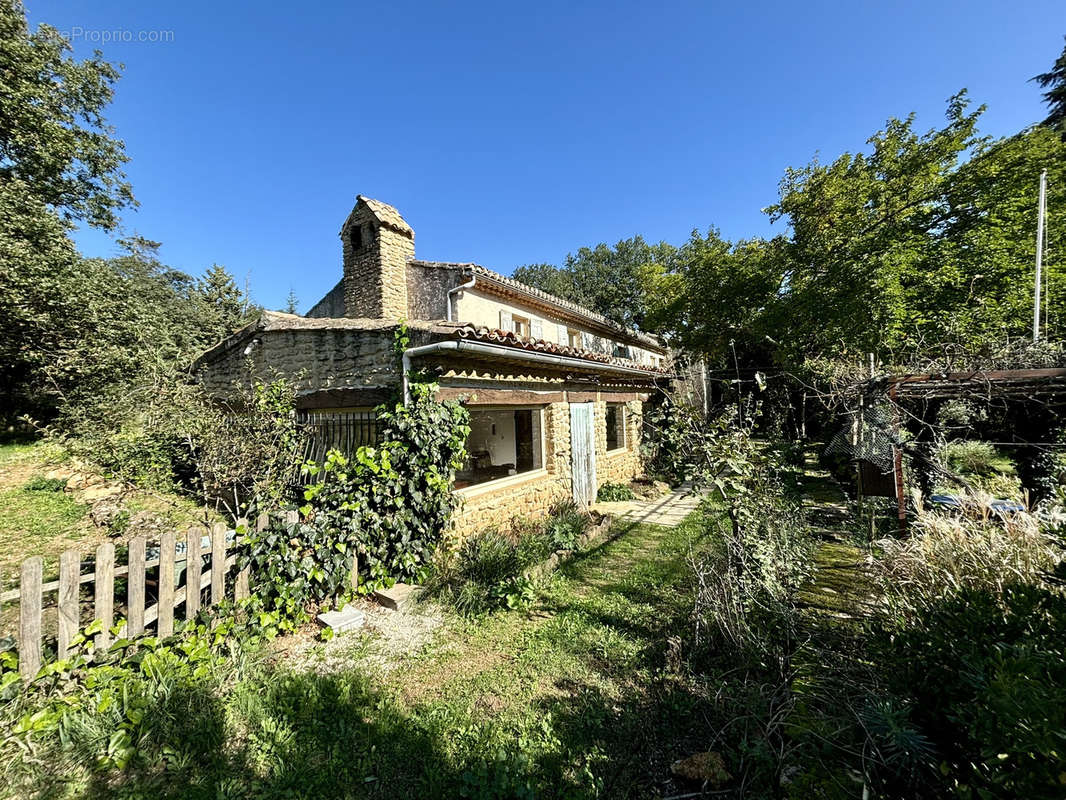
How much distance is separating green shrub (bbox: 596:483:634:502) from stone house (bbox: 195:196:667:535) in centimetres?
31

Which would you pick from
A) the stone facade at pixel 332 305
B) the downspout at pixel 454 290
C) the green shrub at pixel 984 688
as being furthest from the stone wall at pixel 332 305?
the green shrub at pixel 984 688

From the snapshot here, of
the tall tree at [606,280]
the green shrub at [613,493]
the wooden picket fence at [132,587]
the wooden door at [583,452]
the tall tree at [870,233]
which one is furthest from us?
the tall tree at [606,280]

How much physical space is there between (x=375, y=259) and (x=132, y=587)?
27.8ft

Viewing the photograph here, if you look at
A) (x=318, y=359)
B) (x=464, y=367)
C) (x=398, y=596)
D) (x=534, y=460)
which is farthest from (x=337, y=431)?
(x=534, y=460)

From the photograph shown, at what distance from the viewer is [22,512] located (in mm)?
7820

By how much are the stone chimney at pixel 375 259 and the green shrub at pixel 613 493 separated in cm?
666

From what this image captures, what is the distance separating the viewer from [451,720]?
3121 mm

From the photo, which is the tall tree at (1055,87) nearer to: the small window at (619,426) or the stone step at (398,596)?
the small window at (619,426)

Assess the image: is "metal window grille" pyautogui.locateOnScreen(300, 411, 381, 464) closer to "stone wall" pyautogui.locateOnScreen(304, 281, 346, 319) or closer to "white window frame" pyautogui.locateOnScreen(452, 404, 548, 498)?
"white window frame" pyautogui.locateOnScreen(452, 404, 548, 498)

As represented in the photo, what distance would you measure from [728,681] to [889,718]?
1.60 metres

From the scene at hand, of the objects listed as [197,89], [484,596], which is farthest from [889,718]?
[197,89]

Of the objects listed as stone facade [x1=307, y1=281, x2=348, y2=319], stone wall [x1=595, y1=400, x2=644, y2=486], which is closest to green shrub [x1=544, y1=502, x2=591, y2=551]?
stone wall [x1=595, y1=400, x2=644, y2=486]

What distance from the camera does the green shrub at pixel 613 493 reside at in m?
10.5

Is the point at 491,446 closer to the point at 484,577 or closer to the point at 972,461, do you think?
the point at 484,577
